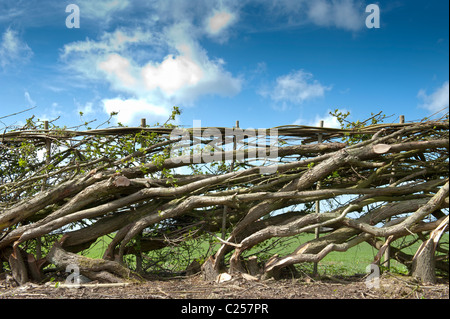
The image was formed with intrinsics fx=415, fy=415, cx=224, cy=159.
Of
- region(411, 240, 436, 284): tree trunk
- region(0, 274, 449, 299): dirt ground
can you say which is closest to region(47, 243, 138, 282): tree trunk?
→ region(0, 274, 449, 299): dirt ground

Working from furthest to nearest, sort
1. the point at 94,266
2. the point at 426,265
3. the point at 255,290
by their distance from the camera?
the point at 94,266
the point at 426,265
the point at 255,290

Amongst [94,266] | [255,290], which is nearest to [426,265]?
[255,290]

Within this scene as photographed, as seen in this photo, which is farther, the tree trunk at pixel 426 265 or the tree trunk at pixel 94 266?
the tree trunk at pixel 94 266

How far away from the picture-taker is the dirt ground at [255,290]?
440 cm

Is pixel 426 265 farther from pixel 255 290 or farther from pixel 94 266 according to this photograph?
pixel 94 266

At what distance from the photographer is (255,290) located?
4.59 meters

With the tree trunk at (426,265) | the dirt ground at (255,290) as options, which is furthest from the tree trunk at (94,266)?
the tree trunk at (426,265)

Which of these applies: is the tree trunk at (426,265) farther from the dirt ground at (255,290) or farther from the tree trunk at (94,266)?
the tree trunk at (94,266)

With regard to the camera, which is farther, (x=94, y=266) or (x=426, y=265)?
(x=94, y=266)

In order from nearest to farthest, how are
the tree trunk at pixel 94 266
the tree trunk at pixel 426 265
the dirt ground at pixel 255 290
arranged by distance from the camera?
the dirt ground at pixel 255 290, the tree trunk at pixel 426 265, the tree trunk at pixel 94 266

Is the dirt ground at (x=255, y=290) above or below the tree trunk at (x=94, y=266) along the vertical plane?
below

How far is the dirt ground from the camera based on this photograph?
14.4ft

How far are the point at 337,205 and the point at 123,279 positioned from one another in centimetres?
295
